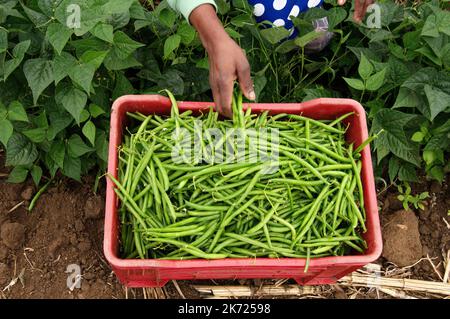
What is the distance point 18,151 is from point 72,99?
40 centimetres

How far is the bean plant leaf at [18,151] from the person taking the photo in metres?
Answer: 2.28

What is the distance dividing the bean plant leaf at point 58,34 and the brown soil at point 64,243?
853mm

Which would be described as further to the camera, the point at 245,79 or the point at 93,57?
the point at 93,57

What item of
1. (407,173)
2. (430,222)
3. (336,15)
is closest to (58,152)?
(336,15)

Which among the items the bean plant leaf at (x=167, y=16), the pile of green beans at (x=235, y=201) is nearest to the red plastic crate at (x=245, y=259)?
the pile of green beans at (x=235, y=201)

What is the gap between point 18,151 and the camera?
2295mm

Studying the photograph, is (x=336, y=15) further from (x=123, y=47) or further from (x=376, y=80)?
(x=123, y=47)

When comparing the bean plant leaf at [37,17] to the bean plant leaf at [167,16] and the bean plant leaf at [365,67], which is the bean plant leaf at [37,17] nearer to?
the bean plant leaf at [167,16]

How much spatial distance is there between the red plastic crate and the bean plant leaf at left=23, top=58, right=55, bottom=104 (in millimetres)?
298

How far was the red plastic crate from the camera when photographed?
5.97 feet

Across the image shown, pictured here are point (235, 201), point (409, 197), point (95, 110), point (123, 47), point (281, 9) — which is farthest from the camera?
point (409, 197)

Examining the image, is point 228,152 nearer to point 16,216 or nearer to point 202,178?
point 202,178

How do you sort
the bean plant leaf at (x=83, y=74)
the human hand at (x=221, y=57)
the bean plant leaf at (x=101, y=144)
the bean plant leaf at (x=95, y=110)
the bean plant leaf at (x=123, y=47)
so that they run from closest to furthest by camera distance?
the human hand at (x=221, y=57) < the bean plant leaf at (x=83, y=74) < the bean plant leaf at (x=123, y=47) < the bean plant leaf at (x=95, y=110) < the bean plant leaf at (x=101, y=144)

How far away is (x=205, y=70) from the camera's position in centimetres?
242
